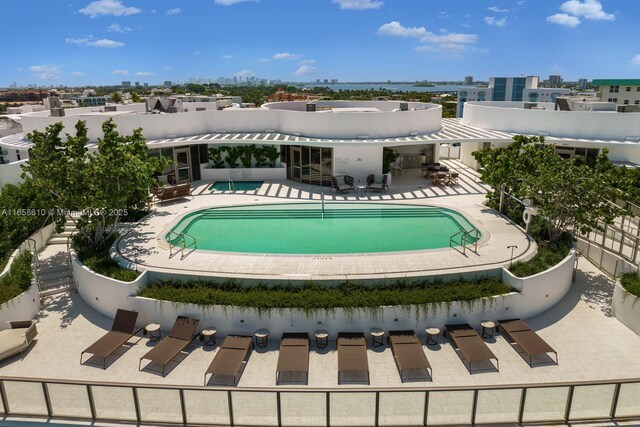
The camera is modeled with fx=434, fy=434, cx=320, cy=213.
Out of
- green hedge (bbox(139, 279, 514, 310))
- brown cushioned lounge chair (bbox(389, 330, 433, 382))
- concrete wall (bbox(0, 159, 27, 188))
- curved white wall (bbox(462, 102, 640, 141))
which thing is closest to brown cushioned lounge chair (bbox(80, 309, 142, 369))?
green hedge (bbox(139, 279, 514, 310))

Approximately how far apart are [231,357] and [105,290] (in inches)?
199

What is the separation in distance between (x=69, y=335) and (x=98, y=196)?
4.48m

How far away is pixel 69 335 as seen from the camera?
40.2 ft

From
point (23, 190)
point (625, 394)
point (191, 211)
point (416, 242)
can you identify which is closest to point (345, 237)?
point (416, 242)

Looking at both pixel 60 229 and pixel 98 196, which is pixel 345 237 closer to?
pixel 98 196

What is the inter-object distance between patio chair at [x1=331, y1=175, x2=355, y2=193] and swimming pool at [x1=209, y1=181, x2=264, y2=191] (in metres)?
4.24

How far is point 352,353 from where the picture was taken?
1066 centimetres

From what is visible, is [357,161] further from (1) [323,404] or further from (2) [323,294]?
(1) [323,404]

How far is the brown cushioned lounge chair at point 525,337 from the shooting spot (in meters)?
10.7

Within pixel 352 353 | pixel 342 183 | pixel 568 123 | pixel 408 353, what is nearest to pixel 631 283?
pixel 408 353

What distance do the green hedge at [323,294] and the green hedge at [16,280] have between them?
387 centimetres

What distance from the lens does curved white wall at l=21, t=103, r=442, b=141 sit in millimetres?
24109

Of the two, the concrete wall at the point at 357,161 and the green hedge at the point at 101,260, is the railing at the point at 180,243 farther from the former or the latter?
the concrete wall at the point at 357,161

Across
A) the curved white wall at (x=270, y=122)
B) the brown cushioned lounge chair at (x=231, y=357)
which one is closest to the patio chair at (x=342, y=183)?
the curved white wall at (x=270, y=122)
